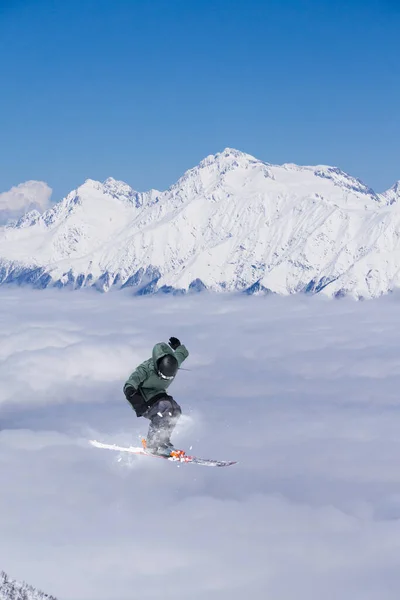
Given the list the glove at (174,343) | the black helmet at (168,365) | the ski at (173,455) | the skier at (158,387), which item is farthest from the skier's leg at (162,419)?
the glove at (174,343)

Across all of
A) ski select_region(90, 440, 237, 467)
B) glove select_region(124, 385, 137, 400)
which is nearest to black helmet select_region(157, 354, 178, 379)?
glove select_region(124, 385, 137, 400)

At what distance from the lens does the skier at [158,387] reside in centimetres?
1062

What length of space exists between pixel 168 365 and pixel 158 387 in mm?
765

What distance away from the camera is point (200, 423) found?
11531mm

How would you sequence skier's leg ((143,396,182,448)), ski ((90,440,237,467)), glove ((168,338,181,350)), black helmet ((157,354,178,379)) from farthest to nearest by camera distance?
ski ((90,440,237,467)), skier's leg ((143,396,182,448)), glove ((168,338,181,350)), black helmet ((157,354,178,379))

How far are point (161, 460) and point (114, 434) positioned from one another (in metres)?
1.70

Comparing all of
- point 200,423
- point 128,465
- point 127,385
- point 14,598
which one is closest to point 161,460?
point 128,465

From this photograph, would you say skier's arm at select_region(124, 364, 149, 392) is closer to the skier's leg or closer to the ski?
the skier's leg

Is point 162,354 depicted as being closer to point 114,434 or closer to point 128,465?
point 128,465

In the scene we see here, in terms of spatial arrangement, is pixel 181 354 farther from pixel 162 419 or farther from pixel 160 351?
pixel 162 419

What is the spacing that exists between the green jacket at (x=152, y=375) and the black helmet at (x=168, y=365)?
5 centimetres

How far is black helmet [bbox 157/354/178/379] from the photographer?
1056 centimetres

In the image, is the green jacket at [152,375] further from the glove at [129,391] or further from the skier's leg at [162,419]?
the skier's leg at [162,419]

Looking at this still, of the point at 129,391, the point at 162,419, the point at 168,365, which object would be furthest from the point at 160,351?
the point at 162,419
